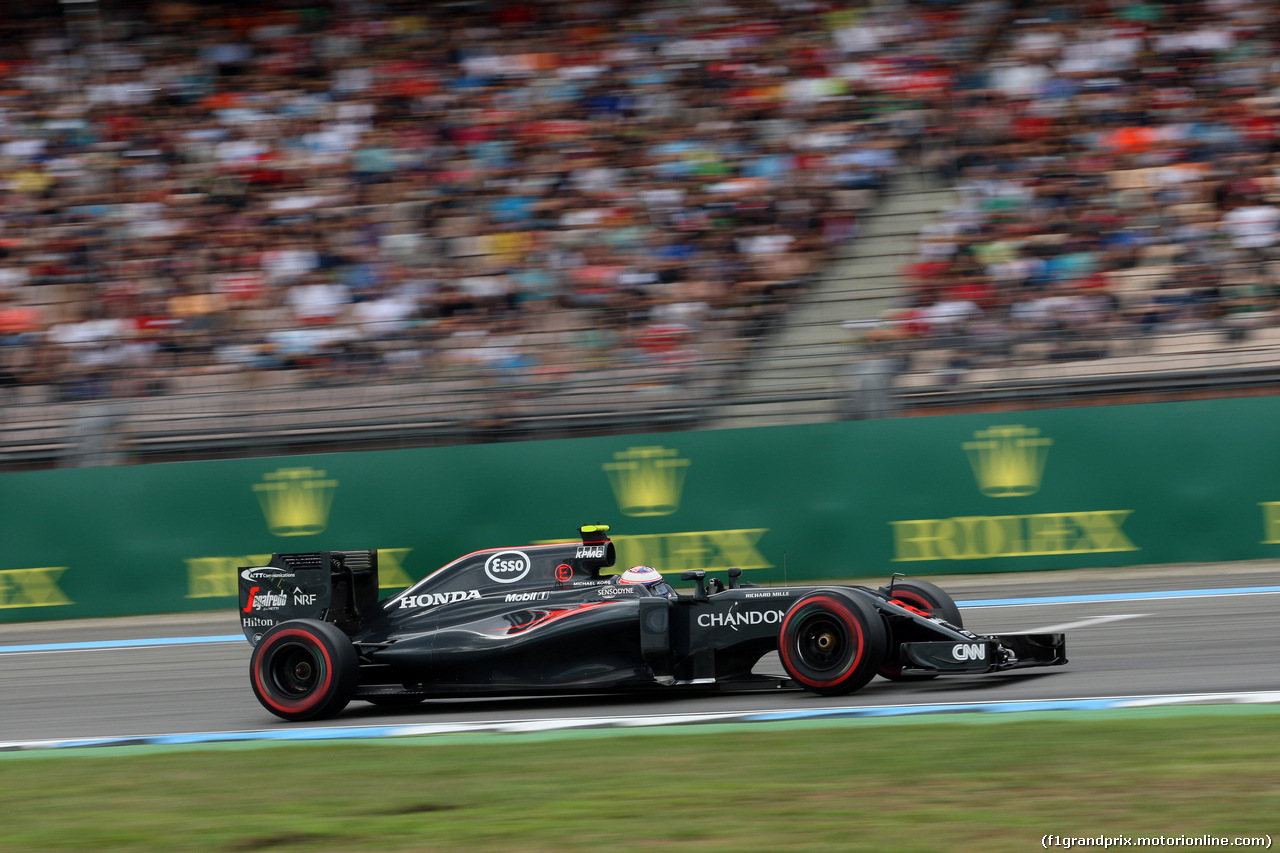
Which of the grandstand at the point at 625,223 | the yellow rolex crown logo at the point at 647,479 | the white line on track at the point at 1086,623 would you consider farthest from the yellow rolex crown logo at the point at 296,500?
the white line on track at the point at 1086,623

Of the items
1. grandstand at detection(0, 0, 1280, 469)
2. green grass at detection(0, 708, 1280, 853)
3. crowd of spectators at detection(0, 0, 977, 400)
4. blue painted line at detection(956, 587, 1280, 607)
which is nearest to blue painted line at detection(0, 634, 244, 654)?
grandstand at detection(0, 0, 1280, 469)

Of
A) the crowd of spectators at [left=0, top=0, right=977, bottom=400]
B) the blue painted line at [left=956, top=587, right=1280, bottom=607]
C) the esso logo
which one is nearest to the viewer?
the esso logo

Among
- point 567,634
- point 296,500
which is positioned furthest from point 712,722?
point 296,500

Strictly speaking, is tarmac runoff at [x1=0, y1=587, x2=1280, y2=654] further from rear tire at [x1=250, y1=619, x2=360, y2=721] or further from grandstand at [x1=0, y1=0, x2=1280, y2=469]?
rear tire at [x1=250, y1=619, x2=360, y2=721]

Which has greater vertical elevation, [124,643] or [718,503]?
[718,503]

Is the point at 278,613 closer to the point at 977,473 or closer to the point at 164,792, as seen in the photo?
the point at 164,792

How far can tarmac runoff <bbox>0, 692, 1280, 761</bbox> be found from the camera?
6781 millimetres

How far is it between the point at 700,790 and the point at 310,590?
355 centimetres

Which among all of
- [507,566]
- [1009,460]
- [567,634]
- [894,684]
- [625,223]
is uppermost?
[625,223]

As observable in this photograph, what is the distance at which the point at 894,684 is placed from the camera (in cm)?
785

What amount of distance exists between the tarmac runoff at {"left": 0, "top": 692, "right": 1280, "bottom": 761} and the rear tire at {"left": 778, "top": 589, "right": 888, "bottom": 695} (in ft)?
0.51

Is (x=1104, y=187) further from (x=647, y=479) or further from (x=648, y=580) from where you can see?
(x=648, y=580)

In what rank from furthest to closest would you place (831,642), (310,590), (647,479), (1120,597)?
1. (647,479)
2. (1120,597)
3. (310,590)
4. (831,642)

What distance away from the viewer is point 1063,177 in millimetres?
14094
